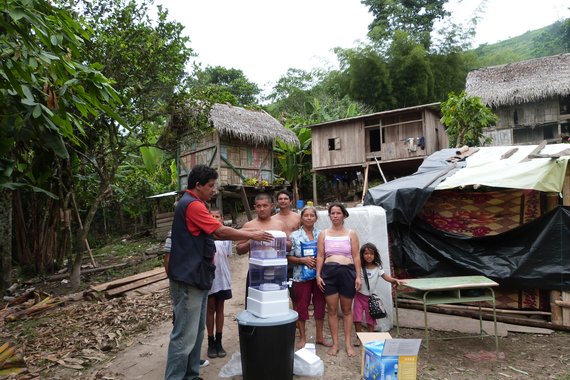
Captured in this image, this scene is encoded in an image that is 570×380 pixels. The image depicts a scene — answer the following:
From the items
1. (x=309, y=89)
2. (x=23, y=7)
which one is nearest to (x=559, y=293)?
(x=23, y=7)

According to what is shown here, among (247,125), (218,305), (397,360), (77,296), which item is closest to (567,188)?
(397,360)

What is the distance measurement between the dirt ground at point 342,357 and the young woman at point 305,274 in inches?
12.8

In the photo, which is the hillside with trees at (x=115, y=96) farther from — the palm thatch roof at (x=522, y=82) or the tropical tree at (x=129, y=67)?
the palm thatch roof at (x=522, y=82)

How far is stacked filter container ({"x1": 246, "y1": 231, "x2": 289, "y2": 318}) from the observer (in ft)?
10.6

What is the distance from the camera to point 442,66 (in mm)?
19797

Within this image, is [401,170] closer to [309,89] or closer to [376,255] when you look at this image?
[309,89]

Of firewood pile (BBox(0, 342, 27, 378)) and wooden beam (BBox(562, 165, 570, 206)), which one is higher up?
wooden beam (BBox(562, 165, 570, 206))

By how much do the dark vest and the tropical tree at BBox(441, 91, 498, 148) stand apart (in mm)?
9988

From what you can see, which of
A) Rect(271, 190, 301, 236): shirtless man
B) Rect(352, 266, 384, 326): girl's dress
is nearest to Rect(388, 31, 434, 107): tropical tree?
Rect(352, 266, 384, 326): girl's dress

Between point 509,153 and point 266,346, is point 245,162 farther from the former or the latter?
point 266,346

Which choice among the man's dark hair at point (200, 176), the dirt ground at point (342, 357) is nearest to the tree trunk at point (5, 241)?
the dirt ground at point (342, 357)

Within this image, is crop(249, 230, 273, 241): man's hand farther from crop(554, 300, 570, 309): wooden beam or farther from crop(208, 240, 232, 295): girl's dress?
crop(554, 300, 570, 309): wooden beam

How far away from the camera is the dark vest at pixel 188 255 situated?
3086 mm

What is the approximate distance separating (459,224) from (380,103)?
48.6 feet
